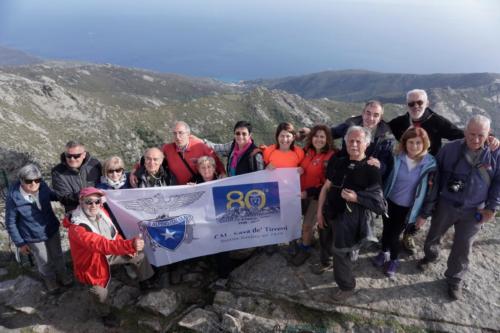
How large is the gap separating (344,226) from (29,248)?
8.95m

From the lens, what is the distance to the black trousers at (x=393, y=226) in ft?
27.8

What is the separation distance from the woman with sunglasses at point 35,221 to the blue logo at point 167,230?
2759 millimetres

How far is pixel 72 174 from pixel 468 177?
10418mm

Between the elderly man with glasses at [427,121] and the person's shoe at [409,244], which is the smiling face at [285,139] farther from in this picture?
the person's shoe at [409,244]

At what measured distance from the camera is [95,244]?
24.7 ft

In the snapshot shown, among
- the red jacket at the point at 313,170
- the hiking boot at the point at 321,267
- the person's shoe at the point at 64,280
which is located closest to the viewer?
the red jacket at the point at 313,170

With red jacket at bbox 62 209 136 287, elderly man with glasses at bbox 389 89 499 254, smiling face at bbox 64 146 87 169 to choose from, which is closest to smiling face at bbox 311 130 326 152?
elderly man with glasses at bbox 389 89 499 254

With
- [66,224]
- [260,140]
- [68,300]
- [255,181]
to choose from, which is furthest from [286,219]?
[260,140]

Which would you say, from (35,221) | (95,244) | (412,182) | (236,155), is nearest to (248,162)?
(236,155)

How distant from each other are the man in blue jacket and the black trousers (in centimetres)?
89

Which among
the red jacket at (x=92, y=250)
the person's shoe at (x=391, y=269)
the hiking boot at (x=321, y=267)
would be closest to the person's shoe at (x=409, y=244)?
the person's shoe at (x=391, y=269)

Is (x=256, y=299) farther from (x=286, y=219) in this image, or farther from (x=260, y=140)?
(x=260, y=140)

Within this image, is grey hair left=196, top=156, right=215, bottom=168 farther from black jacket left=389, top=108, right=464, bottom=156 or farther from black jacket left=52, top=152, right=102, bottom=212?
black jacket left=389, top=108, right=464, bottom=156

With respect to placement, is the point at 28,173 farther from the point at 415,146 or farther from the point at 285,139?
the point at 415,146
